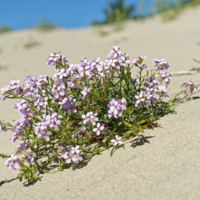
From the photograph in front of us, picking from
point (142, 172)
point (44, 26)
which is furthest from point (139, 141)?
point (44, 26)

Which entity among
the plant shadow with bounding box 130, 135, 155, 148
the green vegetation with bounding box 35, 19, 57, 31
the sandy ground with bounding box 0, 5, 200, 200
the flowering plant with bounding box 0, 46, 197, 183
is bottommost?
the sandy ground with bounding box 0, 5, 200, 200

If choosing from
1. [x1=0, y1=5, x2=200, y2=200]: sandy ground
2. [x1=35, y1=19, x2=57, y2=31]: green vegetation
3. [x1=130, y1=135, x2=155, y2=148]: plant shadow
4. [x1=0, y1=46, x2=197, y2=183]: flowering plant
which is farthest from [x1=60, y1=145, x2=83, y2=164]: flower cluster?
[x1=35, y1=19, x2=57, y2=31]: green vegetation

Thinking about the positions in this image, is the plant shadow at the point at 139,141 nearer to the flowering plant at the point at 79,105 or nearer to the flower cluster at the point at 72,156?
the flowering plant at the point at 79,105

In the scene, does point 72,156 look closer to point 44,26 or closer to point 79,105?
point 79,105

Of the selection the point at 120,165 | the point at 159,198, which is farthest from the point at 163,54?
the point at 159,198

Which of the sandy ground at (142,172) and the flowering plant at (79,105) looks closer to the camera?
the sandy ground at (142,172)

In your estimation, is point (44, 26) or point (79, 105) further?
point (44, 26)

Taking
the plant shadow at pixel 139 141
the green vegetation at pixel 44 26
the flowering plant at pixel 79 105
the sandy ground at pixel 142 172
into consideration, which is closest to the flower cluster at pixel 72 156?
the flowering plant at pixel 79 105

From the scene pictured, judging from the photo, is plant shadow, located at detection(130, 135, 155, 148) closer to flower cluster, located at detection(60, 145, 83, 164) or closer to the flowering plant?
the flowering plant

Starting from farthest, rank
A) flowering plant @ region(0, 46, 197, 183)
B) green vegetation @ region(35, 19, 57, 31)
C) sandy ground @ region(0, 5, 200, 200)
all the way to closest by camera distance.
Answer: green vegetation @ region(35, 19, 57, 31) < flowering plant @ region(0, 46, 197, 183) < sandy ground @ region(0, 5, 200, 200)

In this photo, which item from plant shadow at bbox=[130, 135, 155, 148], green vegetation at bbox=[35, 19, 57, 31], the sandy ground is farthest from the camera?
green vegetation at bbox=[35, 19, 57, 31]

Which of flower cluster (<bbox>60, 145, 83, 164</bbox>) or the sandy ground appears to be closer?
the sandy ground

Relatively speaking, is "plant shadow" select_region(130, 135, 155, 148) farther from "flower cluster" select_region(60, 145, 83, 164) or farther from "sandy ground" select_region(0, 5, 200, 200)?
"flower cluster" select_region(60, 145, 83, 164)

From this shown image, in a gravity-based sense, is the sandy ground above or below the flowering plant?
below
